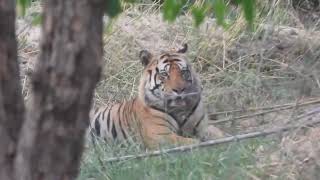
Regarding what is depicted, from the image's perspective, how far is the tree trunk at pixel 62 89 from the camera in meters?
2.16

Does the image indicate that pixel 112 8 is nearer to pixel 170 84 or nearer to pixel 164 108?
pixel 170 84

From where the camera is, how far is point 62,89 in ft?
7.22

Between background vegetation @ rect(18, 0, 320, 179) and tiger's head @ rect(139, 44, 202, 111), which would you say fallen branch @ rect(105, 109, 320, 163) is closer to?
background vegetation @ rect(18, 0, 320, 179)

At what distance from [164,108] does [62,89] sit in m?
4.67

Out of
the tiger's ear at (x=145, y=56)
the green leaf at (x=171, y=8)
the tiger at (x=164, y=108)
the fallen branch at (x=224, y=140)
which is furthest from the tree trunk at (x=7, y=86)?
the tiger's ear at (x=145, y=56)

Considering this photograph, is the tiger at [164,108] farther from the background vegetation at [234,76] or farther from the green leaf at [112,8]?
the green leaf at [112,8]

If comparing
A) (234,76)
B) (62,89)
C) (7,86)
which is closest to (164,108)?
(234,76)

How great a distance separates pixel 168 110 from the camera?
6.87 m

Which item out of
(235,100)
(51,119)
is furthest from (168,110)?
(51,119)

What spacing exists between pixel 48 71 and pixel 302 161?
7.94 ft

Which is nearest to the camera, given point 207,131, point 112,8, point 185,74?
point 112,8

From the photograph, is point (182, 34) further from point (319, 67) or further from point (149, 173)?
point (149, 173)

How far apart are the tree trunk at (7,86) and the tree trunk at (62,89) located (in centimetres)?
8

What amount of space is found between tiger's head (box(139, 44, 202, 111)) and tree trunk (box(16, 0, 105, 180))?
14.5 ft
